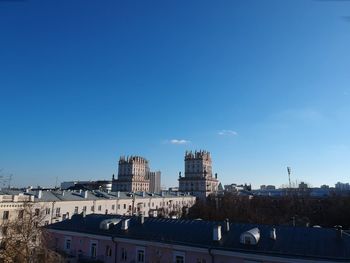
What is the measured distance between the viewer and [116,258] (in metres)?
32.7

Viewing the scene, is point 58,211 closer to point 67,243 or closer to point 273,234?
point 67,243

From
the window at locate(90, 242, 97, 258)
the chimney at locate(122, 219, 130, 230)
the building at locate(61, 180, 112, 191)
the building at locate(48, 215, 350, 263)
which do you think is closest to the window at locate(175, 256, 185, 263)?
the building at locate(48, 215, 350, 263)

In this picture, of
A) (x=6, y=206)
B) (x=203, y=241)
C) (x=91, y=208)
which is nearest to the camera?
(x=203, y=241)

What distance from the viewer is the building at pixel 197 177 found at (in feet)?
487

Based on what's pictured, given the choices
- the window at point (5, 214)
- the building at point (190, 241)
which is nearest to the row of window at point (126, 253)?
the building at point (190, 241)

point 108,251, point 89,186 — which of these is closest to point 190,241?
point 108,251

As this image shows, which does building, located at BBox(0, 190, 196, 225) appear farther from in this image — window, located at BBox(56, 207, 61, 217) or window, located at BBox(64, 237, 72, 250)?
window, located at BBox(64, 237, 72, 250)

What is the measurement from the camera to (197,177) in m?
150

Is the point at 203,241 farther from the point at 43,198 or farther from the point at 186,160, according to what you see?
the point at 186,160

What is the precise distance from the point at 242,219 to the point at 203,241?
154 ft

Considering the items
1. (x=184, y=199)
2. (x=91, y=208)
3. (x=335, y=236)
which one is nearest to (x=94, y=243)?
(x=335, y=236)

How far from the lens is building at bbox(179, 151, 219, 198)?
487ft

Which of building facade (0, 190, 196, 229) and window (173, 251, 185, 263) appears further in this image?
building facade (0, 190, 196, 229)

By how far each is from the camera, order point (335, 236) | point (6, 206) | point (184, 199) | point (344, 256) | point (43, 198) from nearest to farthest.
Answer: point (344, 256) < point (335, 236) < point (6, 206) < point (43, 198) < point (184, 199)
